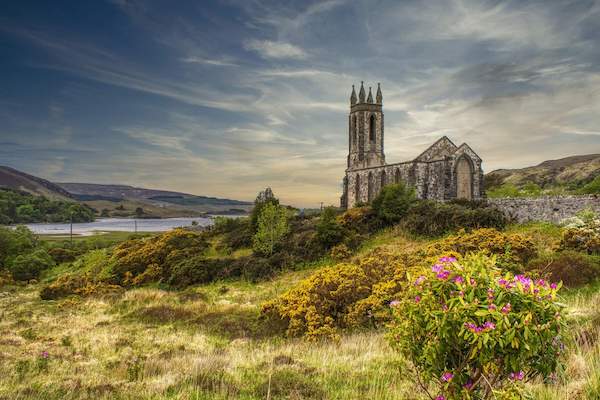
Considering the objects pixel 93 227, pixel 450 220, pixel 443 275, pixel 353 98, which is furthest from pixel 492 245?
pixel 93 227

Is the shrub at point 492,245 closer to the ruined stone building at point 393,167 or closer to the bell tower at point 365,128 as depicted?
the ruined stone building at point 393,167

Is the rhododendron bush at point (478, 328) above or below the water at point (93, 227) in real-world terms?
above

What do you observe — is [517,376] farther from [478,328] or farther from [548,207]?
[548,207]

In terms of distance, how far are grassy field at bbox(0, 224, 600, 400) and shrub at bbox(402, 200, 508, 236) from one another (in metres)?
12.0

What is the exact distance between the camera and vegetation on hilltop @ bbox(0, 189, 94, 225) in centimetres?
11807

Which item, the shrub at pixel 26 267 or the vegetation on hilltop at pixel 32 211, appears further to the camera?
the vegetation on hilltop at pixel 32 211

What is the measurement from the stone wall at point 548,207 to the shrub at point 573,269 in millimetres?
10559

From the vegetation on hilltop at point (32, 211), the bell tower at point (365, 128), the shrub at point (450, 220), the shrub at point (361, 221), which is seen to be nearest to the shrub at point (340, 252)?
the shrub at point (361, 221)

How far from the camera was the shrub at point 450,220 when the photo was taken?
2422 centimetres

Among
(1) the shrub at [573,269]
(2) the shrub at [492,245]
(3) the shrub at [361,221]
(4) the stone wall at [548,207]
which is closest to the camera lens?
(1) the shrub at [573,269]

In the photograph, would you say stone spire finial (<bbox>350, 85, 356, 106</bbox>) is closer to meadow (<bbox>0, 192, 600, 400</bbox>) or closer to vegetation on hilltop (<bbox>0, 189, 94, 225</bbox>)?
meadow (<bbox>0, 192, 600, 400</bbox>)

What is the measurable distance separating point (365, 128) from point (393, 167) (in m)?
15.6

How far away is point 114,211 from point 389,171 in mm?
175364

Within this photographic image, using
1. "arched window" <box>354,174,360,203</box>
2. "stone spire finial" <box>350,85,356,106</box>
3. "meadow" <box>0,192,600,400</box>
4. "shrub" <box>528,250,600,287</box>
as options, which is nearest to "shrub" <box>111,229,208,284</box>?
"meadow" <box>0,192,600,400</box>
